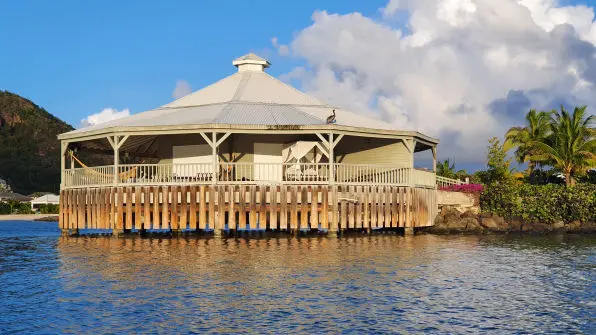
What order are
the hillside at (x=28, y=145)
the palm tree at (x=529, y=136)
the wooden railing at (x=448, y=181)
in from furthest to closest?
the hillside at (x=28, y=145)
the palm tree at (x=529, y=136)
the wooden railing at (x=448, y=181)

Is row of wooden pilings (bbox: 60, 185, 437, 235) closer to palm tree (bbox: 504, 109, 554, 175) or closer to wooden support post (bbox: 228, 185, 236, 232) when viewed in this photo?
wooden support post (bbox: 228, 185, 236, 232)

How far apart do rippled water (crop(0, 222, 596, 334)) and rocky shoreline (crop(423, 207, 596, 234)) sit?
8.66 metres

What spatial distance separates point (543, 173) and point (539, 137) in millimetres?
2795

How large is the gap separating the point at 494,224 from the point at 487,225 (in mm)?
368

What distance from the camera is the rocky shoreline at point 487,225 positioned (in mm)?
38250

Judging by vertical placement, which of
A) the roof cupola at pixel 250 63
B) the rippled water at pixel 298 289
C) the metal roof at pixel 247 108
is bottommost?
the rippled water at pixel 298 289

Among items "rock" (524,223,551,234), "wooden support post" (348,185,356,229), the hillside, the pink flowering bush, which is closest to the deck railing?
"wooden support post" (348,185,356,229)

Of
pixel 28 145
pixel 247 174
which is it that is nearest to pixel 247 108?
pixel 247 174

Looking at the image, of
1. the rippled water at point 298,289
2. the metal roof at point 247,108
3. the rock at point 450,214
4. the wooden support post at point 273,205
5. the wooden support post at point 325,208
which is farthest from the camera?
the rock at point 450,214

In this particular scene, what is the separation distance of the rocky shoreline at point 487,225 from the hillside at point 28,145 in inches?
2986

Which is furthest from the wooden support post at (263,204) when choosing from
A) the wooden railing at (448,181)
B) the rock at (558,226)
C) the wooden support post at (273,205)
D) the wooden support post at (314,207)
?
the rock at (558,226)

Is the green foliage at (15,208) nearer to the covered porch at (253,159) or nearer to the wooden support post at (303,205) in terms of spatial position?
the covered porch at (253,159)

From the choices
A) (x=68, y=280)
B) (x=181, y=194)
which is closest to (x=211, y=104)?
(x=181, y=194)

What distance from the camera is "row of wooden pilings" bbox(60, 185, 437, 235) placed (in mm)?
32344
